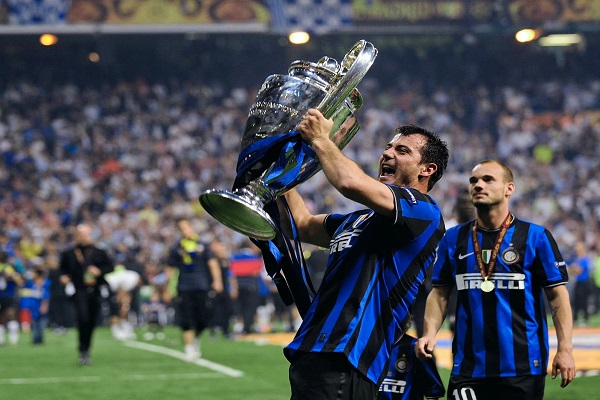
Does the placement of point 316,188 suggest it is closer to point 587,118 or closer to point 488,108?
point 488,108

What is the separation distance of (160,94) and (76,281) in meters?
18.8

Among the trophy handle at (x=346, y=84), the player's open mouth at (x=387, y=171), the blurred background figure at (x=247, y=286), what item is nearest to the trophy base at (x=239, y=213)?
the trophy handle at (x=346, y=84)

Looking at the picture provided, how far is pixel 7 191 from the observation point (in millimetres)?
27469

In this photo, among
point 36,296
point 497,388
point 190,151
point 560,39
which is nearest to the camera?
point 497,388

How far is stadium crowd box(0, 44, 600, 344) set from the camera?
26.5 metres

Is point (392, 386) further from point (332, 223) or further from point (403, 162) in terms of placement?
point (403, 162)

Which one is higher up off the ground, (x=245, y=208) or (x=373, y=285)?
(x=245, y=208)

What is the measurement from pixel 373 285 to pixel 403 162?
1.88 feet

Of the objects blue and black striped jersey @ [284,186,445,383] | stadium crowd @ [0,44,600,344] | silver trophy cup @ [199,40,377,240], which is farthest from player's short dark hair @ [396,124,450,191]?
stadium crowd @ [0,44,600,344]

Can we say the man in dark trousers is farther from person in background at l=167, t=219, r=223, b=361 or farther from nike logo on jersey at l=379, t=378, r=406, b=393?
nike logo on jersey at l=379, t=378, r=406, b=393

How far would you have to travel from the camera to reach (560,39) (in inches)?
1314

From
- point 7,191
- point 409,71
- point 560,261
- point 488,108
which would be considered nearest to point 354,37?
point 409,71

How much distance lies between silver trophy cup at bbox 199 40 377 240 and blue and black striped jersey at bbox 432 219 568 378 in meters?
1.97

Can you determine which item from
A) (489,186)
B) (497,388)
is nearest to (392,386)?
(497,388)
